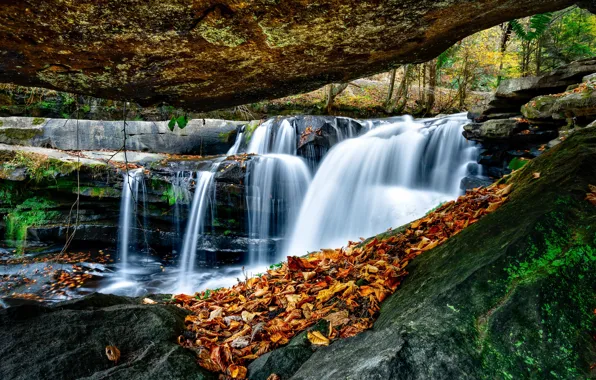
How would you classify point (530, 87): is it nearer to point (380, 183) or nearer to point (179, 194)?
point (380, 183)

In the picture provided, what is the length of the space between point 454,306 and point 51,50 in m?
2.77

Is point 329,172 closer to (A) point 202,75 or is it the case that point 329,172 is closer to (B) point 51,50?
(A) point 202,75

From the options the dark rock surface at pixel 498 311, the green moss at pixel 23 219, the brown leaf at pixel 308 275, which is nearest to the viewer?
the dark rock surface at pixel 498 311

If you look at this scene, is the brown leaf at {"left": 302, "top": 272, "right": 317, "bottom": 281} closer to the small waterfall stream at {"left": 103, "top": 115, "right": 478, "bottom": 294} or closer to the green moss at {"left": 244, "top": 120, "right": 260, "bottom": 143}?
the small waterfall stream at {"left": 103, "top": 115, "right": 478, "bottom": 294}

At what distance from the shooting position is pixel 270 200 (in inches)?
429

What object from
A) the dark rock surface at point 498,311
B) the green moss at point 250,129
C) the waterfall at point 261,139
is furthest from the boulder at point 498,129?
the green moss at point 250,129

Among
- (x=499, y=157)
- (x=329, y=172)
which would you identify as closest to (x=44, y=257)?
(x=329, y=172)

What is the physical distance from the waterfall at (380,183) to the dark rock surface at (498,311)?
288 inches

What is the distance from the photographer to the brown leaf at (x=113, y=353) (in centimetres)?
215

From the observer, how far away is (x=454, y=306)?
66.2 inches

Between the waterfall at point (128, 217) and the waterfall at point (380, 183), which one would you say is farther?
the waterfall at point (128, 217)

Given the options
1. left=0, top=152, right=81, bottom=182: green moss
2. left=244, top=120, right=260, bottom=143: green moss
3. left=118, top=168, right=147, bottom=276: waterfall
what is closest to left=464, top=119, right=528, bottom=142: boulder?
left=244, top=120, right=260, bottom=143: green moss

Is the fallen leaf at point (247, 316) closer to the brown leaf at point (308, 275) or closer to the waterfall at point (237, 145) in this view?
the brown leaf at point (308, 275)

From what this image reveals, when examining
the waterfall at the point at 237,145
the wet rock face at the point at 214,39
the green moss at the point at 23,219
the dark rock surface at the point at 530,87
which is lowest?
the green moss at the point at 23,219
